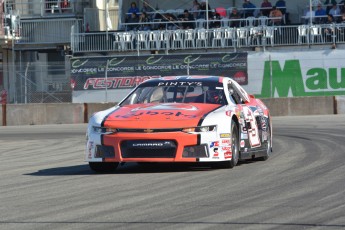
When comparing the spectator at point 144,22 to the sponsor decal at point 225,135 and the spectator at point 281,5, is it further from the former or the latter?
the sponsor decal at point 225,135

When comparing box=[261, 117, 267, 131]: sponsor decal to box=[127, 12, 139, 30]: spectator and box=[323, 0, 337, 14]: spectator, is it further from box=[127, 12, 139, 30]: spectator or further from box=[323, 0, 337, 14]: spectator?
box=[127, 12, 139, 30]: spectator

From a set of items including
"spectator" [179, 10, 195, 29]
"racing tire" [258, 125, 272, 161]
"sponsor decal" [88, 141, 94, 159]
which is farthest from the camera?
"spectator" [179, 10, 195, 29]

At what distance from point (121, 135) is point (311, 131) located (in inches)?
434

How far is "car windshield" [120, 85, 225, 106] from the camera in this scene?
12812mm

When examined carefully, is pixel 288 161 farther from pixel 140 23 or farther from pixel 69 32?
pixel 69 32

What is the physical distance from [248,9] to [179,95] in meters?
26.3

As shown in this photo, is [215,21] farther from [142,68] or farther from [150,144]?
[150,144]

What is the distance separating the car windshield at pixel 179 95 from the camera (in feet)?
42.0

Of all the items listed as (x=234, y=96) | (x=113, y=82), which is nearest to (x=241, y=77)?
(x=113, y=82)

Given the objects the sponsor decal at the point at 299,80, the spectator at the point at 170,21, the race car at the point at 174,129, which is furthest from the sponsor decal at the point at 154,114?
the spectator at the point at 170,21

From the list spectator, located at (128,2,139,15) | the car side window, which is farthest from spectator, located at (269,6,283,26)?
the car side window

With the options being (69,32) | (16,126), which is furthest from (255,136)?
(69,32)

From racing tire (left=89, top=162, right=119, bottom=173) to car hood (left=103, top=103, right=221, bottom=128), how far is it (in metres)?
0.57

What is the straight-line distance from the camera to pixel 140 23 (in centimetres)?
3812
